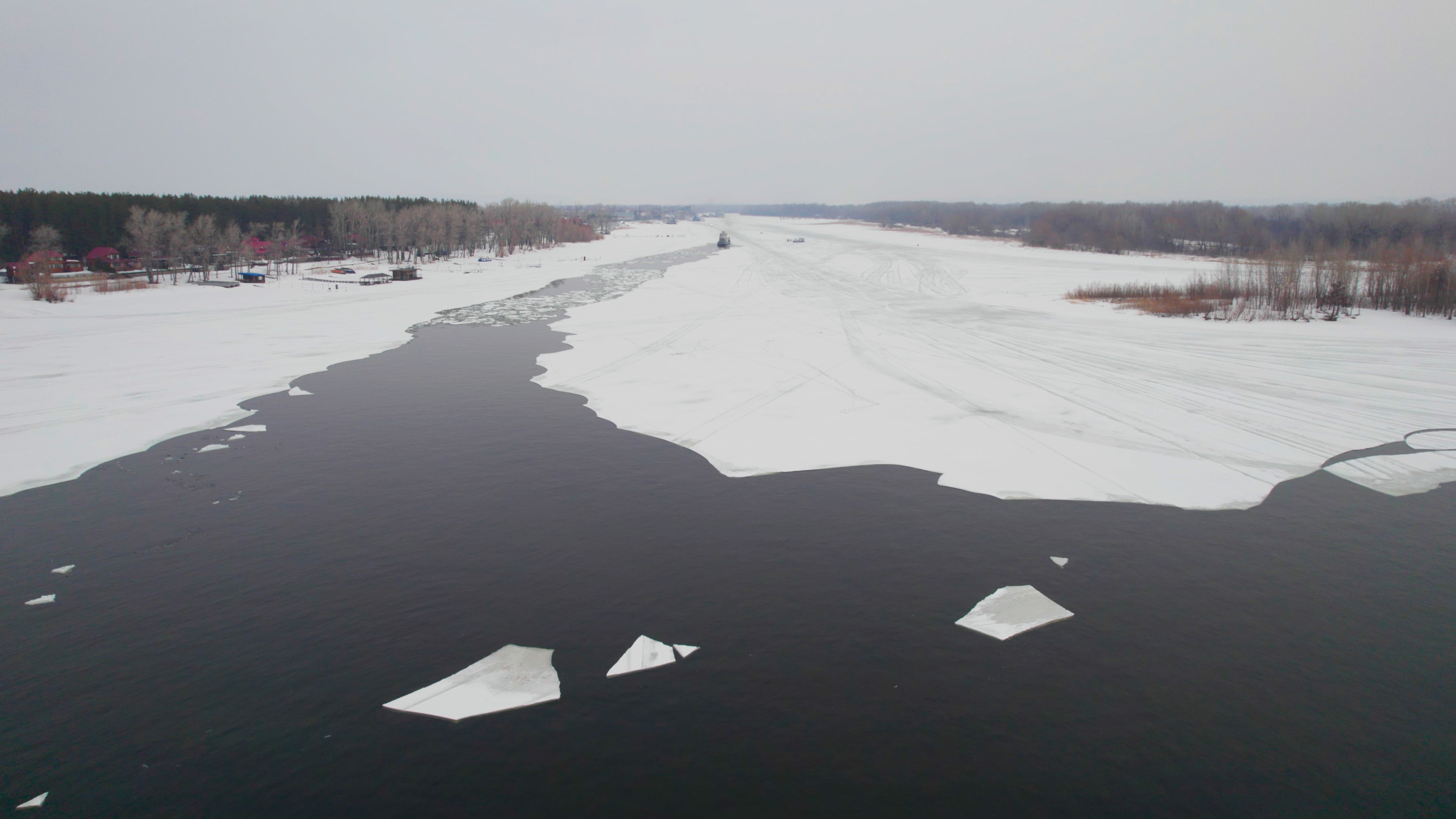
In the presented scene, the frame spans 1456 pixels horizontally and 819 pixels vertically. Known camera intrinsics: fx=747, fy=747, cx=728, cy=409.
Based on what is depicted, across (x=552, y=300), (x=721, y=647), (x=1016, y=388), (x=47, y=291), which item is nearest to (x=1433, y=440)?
(x=1016, y=388)

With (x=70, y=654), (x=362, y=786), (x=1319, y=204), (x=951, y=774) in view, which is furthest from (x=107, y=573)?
(x=1319, y=204)

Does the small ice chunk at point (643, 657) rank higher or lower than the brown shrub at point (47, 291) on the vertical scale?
lower

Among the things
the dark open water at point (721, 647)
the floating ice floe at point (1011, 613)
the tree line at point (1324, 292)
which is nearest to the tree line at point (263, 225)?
the dark open water at point (721, 647)

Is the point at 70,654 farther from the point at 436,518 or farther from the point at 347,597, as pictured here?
the point at 436,518

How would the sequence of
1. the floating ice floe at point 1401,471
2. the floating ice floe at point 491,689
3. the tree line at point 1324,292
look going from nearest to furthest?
the floating ice floe at point 491,689 → the floating ice floe at point 1401,471 → the tree line at point 1324,292

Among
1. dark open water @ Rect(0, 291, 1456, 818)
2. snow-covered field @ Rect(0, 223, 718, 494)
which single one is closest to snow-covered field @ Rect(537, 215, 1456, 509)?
dark open water @ Rect(0, 291, 1456, 818)

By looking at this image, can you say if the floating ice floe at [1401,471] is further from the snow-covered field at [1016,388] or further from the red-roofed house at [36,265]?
the red-roofed house at [36,265]

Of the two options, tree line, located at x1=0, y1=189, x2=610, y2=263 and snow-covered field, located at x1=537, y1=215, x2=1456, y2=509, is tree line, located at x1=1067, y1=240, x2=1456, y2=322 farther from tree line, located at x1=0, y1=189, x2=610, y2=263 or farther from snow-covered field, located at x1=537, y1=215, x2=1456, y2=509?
tree line, located at x1=0, y1=189, x2=610, y2=263

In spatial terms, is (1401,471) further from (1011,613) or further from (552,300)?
(552,300)

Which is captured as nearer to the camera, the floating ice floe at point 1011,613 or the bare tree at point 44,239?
the floating ice floe at point 1011,613
